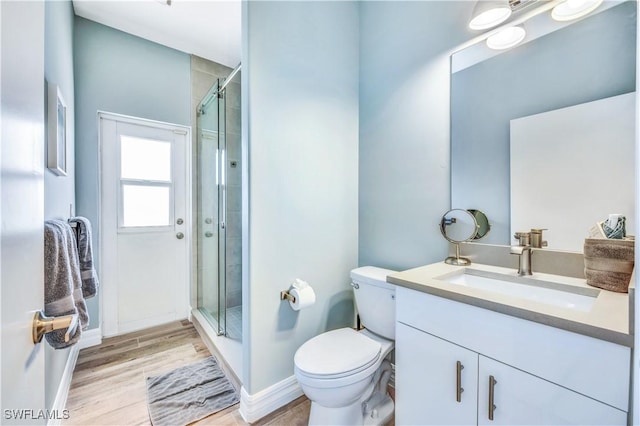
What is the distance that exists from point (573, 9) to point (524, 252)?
1031 millimetres

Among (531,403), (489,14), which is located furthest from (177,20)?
(531,403)

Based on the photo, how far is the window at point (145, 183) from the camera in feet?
7.97

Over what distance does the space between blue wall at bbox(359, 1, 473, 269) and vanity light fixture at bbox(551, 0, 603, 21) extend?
37cm

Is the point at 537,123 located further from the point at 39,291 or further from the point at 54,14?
the point at 54,14

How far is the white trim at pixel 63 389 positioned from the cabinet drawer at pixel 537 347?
6.26 feet

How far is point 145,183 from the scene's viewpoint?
2518mm

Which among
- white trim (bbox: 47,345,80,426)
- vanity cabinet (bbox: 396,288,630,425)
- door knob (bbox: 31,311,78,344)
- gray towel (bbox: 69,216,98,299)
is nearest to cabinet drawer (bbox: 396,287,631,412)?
vanity cabinet (bbox: 396,288,630,425)

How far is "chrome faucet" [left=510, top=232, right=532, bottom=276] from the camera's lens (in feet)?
3.77

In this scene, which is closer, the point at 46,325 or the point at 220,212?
the point at 46,325

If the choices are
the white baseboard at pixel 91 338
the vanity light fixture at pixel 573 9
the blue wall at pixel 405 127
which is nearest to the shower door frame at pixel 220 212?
the white baseboard at pixel 91 338

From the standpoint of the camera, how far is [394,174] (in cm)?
175

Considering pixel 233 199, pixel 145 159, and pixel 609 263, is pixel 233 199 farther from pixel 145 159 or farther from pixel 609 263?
pixel 609 263

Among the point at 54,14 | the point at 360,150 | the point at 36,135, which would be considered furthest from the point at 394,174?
the point at 54,14

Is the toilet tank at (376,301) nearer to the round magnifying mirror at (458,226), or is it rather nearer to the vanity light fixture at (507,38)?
the round magnifying mirror at (458,226)
